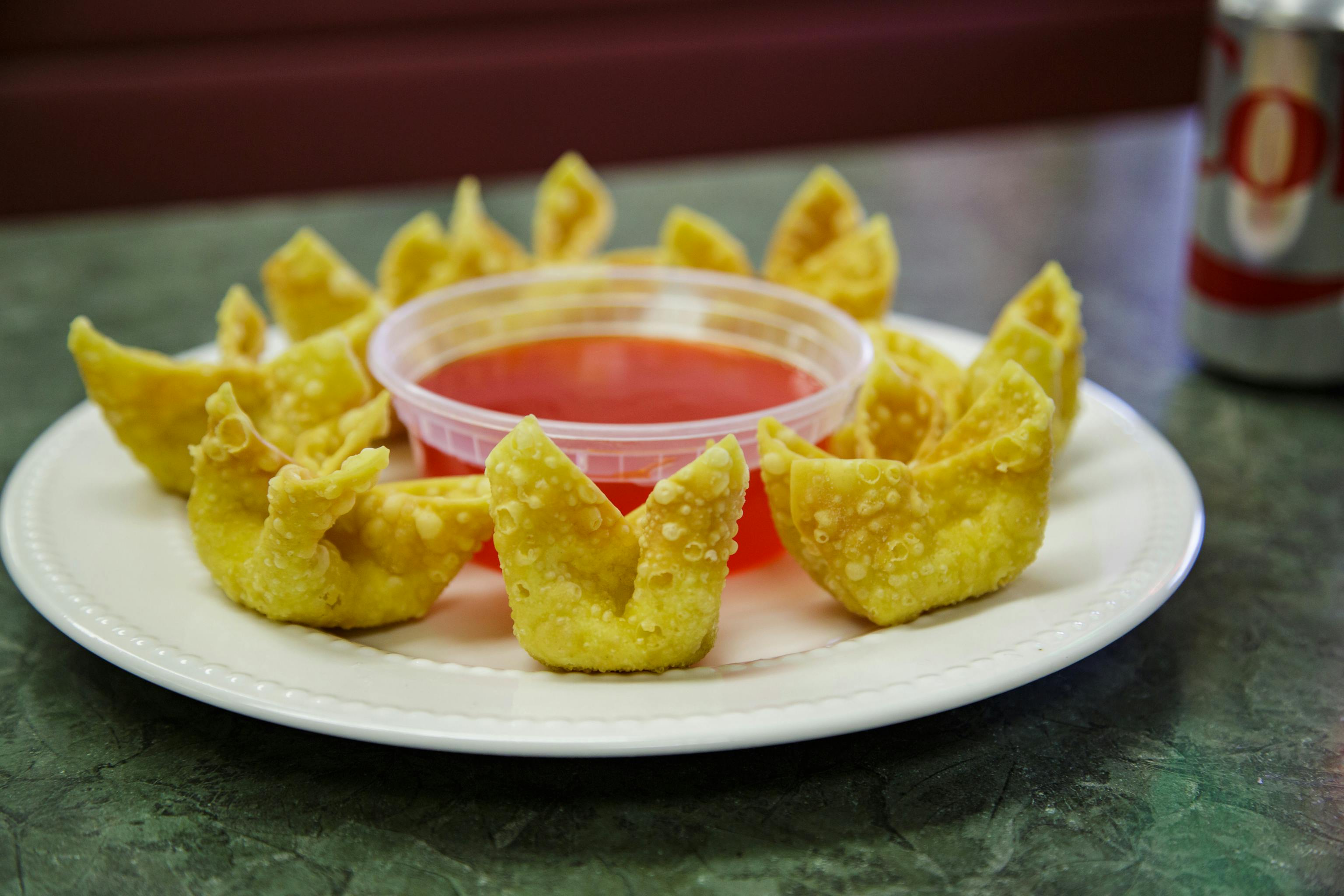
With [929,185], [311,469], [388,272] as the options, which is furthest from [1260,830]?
[929,185]

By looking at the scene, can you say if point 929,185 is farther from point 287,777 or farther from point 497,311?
point 287,777

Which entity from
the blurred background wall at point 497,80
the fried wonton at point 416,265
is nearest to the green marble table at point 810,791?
the fried wonton at point 416,265

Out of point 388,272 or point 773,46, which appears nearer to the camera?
point 388,272

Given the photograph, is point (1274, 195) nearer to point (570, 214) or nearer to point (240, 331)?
point (570, 214)

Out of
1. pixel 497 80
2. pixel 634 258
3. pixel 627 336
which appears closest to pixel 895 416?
pixel 627 336

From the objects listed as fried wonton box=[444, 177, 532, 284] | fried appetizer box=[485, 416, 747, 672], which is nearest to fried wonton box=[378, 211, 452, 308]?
fried wonton box=[444, 177, 532, 284]

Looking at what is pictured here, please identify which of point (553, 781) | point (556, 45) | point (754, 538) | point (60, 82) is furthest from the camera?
point (556, 45)

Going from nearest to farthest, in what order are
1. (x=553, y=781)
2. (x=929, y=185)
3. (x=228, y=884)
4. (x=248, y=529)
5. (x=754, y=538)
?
(x=228, y=884), (x=553, y=781), (x=248, y=529), (x=754, y=538), (x=929, y=185)

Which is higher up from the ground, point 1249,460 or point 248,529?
point 248,529
